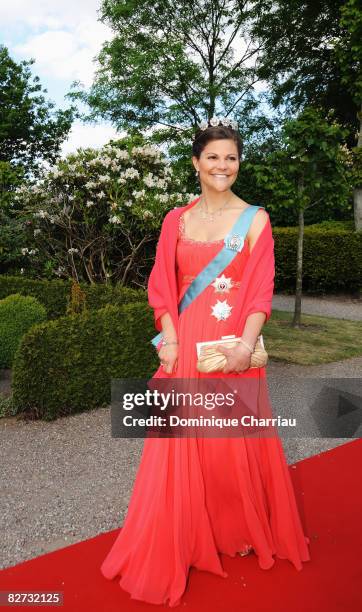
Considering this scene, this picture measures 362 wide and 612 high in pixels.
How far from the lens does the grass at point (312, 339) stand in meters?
9.30

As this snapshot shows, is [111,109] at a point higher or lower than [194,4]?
lower

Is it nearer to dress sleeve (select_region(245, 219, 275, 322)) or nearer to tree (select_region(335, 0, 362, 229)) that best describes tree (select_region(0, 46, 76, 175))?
tree (select_region(335, 0, 362, 229))

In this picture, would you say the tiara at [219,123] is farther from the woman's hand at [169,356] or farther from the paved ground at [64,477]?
the paved ground at [64,477]

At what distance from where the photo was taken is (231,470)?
3.10 m

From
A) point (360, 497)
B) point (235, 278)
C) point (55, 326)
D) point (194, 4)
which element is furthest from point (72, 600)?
point (194, 4)

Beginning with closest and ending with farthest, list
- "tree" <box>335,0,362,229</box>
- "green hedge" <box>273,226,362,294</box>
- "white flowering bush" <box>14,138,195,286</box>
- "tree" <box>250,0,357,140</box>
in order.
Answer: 1. "white flowering bush" <box>14,138,195,286</box>
2. "green hedge" <box>273,226,362,294</box>
3. "tree" <box>335,0,362,229</box>
4. "tree" <box>250,0,357,140</box>

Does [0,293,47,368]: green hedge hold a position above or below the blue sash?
below

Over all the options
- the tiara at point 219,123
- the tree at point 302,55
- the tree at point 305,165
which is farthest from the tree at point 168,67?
the tiara at point 219,123

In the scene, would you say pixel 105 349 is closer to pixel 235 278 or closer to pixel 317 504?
pixel 317 504

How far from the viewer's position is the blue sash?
9.60 feet

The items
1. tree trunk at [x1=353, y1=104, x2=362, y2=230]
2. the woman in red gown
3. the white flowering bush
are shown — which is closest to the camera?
the woman in red gown

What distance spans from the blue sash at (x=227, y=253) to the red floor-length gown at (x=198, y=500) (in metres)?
0.03

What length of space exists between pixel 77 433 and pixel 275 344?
485 cm

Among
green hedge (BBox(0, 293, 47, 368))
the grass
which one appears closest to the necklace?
green hedge (BBox(0, 293, 47, 368))
